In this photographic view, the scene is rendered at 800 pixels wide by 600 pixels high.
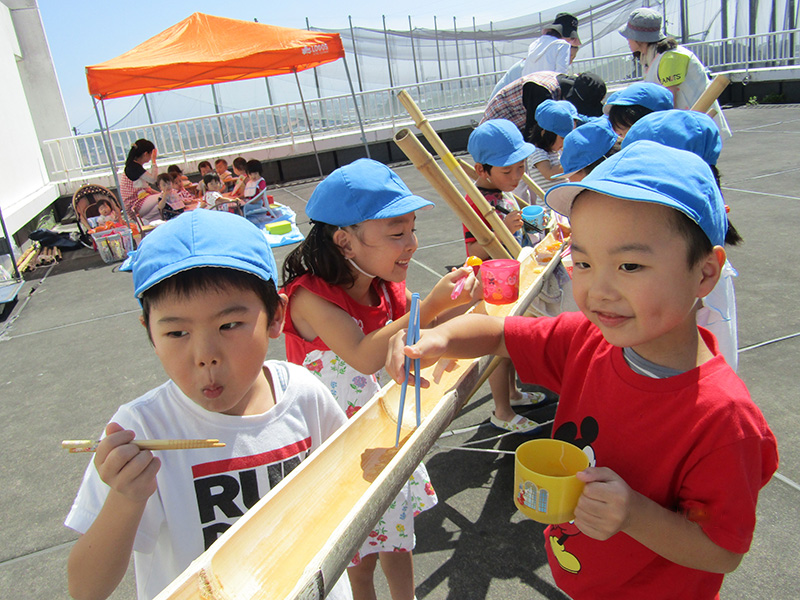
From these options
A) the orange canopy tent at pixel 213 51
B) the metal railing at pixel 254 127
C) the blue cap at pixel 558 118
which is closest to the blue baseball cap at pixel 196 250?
the blue cap at pixel 558 118

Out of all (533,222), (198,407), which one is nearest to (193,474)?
(198,407)

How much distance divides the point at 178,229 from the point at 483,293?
1.35 m

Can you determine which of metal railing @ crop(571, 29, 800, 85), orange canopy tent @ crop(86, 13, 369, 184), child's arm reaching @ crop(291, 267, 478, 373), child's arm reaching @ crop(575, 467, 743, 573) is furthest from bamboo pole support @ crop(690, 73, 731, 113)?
metal railing @ crop(571, 29, 800, 85)

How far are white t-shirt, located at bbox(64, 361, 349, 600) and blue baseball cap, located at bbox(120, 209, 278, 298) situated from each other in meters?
0.30

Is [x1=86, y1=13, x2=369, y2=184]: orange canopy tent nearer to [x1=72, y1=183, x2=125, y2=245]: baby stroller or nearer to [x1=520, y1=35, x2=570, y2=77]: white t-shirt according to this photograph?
[x1=72, y1=183, x2=125, y2=245]: baby stroller

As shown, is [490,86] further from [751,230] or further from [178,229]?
[178,229]

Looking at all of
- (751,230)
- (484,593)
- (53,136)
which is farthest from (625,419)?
(53,136)

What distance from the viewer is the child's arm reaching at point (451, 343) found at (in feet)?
4.71

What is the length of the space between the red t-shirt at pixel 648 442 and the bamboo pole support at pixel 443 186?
101 cm

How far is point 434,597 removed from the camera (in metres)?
2.27

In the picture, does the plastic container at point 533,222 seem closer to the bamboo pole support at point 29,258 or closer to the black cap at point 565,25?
the black cap at point 565,25

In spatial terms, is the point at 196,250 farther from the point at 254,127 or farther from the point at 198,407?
the point at 254,127

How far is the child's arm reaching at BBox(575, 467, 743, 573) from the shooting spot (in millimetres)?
1092

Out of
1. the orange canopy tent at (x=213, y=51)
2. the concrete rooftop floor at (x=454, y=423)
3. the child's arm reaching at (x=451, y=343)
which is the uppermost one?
the orange canopy tent at (x=213, y=51)
